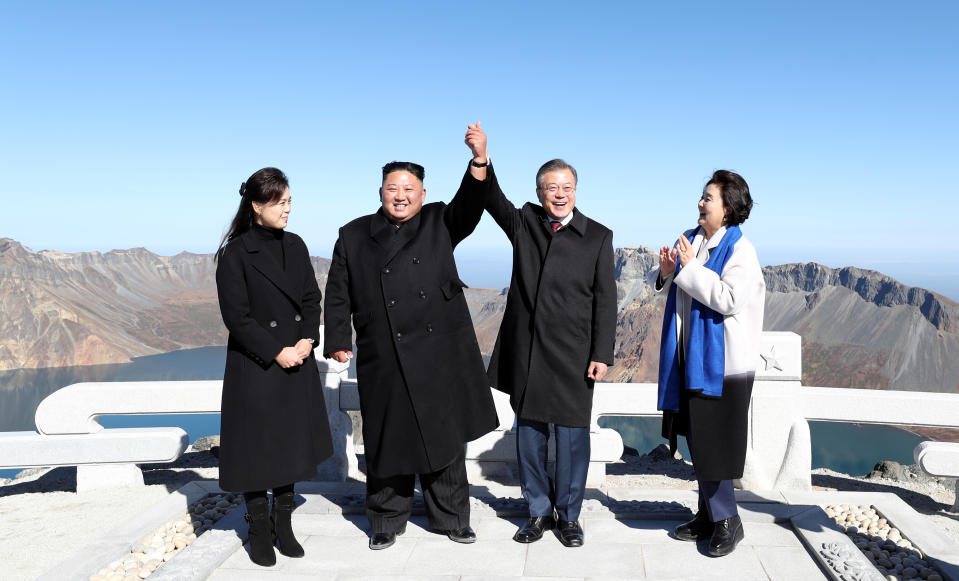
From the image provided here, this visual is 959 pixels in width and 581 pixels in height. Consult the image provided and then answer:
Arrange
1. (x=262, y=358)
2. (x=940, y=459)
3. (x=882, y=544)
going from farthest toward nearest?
1. (x=940, y=459)
2. (x=882, y=544)
3. (x=262, y=358)

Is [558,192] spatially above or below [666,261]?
above

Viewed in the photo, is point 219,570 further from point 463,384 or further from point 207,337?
point 207,337

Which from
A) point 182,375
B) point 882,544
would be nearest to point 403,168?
point 882,544

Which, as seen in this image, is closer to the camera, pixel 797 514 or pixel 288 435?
pixel 288 435

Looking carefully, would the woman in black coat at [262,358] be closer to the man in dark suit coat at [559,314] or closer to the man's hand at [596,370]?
the man in dark suit coat at [559,314]

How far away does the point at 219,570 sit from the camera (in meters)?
3.42

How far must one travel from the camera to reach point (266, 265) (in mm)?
3389

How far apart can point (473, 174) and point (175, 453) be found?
320 cm

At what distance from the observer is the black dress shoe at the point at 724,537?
11.3ft

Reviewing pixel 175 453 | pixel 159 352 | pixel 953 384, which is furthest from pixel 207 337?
pixel 953 384

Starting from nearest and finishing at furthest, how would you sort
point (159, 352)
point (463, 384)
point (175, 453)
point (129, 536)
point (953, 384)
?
point (463, 384)
point (129, 536)
point (175, 453)
point (159, 352)
point (953, 384)

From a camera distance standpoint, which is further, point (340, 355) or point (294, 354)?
point (340, 355)

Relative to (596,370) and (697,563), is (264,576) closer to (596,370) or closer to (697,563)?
(596,370)

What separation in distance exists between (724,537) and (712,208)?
157 centimetres
